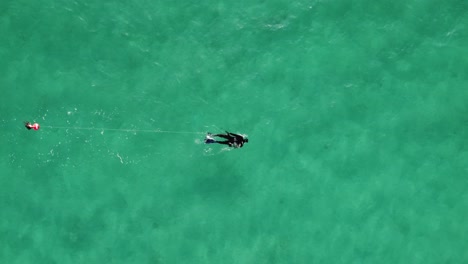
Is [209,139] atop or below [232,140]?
below

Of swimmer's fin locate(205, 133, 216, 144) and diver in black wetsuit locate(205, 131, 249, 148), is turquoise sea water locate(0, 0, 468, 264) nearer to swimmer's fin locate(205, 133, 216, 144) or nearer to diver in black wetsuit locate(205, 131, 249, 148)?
swimmer's fin locate(205, 133, 216, 144)

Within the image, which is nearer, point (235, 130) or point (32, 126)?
point (32, 126)

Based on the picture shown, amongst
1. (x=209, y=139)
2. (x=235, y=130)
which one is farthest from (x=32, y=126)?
(x=235, y=130)

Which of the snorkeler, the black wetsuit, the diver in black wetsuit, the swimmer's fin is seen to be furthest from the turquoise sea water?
the snorkeler

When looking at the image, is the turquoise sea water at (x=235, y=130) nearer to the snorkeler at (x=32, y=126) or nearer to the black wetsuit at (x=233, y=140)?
the black wetsuit at (x=233, y=140)

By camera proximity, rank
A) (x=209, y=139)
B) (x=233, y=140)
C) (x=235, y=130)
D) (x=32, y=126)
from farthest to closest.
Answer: (x=235, y=130), (x=209, y=139), (x=233, y=140), (x=32, y=126)

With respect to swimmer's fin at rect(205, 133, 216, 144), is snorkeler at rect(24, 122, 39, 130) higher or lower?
higher

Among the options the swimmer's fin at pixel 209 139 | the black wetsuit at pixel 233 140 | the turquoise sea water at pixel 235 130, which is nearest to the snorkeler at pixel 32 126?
the turquoise sea water at pixel 235 130

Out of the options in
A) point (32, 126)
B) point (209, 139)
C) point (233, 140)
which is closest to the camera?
point (32, 126)

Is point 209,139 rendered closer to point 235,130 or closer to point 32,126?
point 235,130
